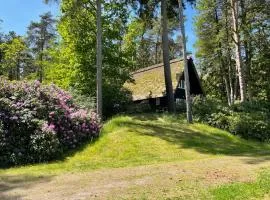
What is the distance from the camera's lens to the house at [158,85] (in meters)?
38.5

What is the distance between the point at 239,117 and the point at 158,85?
12.7 metres

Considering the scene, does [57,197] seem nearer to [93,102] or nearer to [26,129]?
[26,129]

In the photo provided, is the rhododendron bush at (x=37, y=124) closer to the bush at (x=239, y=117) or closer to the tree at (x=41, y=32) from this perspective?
the bush at (x=239, y=117)

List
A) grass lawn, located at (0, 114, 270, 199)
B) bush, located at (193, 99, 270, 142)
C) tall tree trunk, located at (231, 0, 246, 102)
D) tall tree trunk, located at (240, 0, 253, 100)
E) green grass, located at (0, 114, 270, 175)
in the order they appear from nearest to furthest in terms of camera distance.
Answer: grass lawn, located at (0, 114, 270, 199), green grass, located at (0, 114, 270, 175), bush, located at (193, 99, 270, 142), tall tree trunk, located at (231, 0, 246, 102), tall tree trunk, located at (240, 0, 253, 100)

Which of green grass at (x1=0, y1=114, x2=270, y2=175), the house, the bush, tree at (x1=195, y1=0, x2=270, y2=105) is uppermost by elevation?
tree at (x1=195, y1=0, x2=270, y2=105)

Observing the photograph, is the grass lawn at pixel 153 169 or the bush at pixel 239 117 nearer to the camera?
the grass lawn at pixel 153 169

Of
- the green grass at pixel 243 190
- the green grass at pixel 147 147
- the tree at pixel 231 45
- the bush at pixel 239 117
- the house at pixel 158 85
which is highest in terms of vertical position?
the tree at pixel 231 45

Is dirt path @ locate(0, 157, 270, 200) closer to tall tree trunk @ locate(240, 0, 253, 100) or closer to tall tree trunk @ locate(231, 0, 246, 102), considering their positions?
tall tree trunk @ locate(231, 0, 246, 102)

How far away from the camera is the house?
38531 millimetres

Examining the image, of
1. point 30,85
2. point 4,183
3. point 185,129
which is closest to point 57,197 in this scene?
point 4,183

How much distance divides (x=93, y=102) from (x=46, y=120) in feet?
26.7

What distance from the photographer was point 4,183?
14836 millimetres

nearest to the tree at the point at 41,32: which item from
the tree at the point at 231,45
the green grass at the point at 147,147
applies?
the tree at the point at 231,45

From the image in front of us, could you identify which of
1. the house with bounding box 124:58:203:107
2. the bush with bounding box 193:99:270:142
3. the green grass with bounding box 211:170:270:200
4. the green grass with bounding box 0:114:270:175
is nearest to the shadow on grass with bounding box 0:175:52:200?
the green grass with bounding box 0:114:270:175
